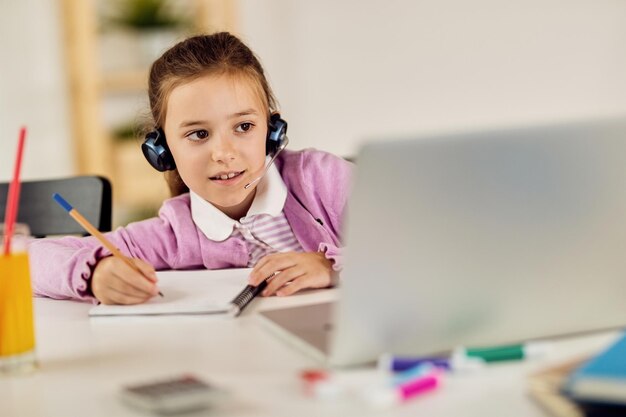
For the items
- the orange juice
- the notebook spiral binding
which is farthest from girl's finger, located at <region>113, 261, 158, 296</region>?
the orange juice

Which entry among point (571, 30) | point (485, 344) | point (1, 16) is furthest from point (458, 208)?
point (1, 16)

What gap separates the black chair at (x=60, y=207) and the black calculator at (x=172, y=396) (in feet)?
3.32

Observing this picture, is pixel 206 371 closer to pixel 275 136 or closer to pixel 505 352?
pixel 505 352

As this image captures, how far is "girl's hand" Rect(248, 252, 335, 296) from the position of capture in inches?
46.8

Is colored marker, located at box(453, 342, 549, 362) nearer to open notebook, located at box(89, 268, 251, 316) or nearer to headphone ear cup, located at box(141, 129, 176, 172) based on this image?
open notebook, located at box(89, 268, 251, 316)

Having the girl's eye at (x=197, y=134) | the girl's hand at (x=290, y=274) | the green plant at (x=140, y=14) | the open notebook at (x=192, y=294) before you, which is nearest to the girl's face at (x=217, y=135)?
the girl's eye at (x=197, y=134)

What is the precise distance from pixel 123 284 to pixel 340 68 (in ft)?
9.95

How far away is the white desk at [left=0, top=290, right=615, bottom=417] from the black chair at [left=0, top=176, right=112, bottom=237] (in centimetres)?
61

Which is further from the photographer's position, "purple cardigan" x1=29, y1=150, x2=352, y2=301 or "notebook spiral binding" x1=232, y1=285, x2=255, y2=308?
"purple cardigan" x1=29, y1=150, x2=352, y2=301

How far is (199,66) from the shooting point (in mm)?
1505

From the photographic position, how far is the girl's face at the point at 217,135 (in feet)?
4.77

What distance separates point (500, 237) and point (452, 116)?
10.3 ft

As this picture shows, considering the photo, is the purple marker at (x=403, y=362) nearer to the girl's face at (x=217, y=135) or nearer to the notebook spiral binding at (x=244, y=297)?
the notebook spiral binding at (x=244, y=297)

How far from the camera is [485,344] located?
821mm
